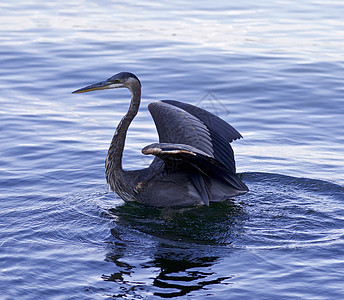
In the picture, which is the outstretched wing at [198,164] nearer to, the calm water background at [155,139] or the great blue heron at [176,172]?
the great blue heron at [176,172]

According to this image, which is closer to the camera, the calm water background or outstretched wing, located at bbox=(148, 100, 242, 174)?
the calm water background

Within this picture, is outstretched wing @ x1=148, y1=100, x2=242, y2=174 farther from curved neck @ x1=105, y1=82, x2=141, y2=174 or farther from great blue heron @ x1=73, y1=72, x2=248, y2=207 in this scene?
curved neck @ x1=105, y1=82, x2=141, y2=174

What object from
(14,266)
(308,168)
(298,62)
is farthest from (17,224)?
(298,62)

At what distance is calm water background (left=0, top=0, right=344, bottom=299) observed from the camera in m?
6.68

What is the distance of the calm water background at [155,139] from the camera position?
6676 mm

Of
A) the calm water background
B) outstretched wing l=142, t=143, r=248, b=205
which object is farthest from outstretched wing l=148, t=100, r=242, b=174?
the calm water background

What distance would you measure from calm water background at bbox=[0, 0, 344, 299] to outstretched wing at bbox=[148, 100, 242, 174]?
0.62 metres

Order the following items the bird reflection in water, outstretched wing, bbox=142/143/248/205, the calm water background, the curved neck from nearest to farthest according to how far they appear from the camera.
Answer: the bird reflection in water
the calm water background
outstretched wing, bbox=142/143/248/205
the curved neck

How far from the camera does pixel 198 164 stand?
801 cm

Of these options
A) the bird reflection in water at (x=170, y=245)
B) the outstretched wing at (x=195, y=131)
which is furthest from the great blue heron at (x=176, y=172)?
the bird reflection in water at (x=170, y=245)

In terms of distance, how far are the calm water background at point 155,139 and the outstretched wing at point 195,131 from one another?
619 millimetres

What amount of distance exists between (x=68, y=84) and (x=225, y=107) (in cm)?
295

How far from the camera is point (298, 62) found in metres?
14.5

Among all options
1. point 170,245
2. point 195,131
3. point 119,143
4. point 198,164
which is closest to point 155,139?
point 119,143
